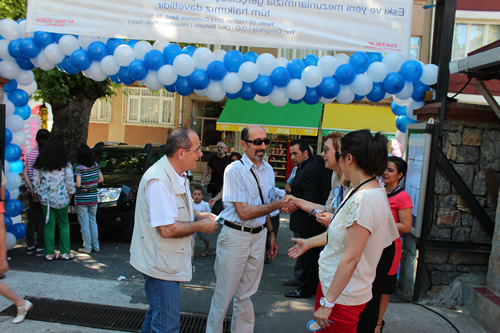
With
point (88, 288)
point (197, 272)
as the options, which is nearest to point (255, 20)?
point (197, 272)

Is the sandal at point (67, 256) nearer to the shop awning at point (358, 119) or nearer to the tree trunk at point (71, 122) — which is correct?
the tree trunk at point (71, 122)

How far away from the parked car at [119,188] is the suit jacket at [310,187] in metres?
3.40

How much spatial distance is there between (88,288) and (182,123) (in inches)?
544

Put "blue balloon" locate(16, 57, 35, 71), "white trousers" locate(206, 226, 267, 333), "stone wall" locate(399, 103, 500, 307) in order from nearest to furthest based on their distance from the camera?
"white trousers" locate(206, 226, 267, 333) → "stone wall" locate(399, 103, 500, 307) → "blue balloon" locate(16, 57, 35, 71)

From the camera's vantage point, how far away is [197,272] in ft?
19.0

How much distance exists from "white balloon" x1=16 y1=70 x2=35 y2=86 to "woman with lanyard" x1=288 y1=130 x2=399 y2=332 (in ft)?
17.6

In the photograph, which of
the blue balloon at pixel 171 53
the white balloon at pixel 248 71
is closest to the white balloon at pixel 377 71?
the white balloon at pixel 248 71

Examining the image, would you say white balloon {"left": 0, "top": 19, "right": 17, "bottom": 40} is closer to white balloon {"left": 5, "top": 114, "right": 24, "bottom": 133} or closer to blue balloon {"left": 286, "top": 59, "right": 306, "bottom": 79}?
white balloon {"left": 5, "top": 114, "right": 24, "bottom": 133}

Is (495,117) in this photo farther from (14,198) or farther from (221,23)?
(14,198)

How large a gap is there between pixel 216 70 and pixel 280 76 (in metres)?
0.87

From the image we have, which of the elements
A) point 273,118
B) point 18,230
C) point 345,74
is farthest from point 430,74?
point 273,118


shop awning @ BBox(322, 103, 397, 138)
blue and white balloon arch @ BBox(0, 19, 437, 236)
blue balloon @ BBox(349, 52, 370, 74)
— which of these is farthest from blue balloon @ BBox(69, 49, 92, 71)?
shop awning @ BBox(322, 103, 397, 138)

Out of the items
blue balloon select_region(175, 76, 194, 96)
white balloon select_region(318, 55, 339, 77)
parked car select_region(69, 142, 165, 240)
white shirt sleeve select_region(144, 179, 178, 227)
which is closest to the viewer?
white shirt sleeve select_region(144, 179, 178, 227)

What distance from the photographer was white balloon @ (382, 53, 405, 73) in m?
5.30
